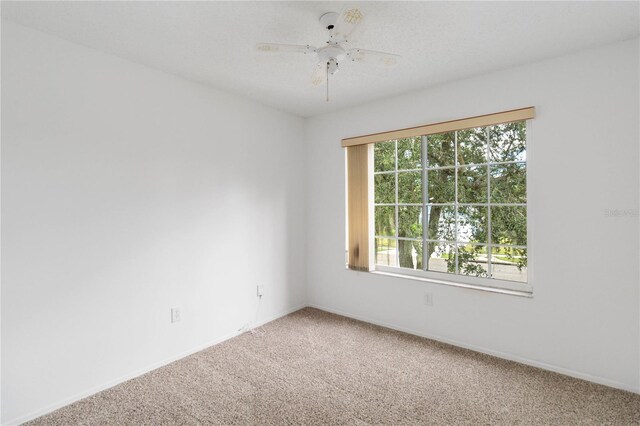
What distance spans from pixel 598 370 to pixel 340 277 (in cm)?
235

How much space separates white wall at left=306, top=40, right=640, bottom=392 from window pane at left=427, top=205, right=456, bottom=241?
0.50 metres

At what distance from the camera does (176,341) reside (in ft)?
9.21

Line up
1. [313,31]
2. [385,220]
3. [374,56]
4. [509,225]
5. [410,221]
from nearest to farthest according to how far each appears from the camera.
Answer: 1. [374,56]
2. [313,31]
3. [509,225]
4. [410,221]
5. [385,220]

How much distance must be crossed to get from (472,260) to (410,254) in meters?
0.62

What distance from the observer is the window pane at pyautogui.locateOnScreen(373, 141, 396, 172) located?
361 cm

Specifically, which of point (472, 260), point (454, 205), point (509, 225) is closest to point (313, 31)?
point (454, 205)

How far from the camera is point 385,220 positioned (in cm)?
367

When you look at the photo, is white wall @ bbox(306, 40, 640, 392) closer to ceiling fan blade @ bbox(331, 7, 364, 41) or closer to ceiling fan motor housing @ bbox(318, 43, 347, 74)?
ceiling fan motor housing @ bbox(318, 43, 347, 74)

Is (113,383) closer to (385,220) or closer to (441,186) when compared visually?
(385,220)

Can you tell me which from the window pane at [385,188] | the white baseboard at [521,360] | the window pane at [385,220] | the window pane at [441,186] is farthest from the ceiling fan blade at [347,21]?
the white baseboard at [521,360]

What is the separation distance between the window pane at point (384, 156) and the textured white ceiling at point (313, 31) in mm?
904

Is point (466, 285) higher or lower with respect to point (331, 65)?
lower

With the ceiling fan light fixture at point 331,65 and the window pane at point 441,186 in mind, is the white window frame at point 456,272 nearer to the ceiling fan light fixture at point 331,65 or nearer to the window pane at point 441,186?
the window pane at point 441,186

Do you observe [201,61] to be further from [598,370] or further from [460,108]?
[598,370]
